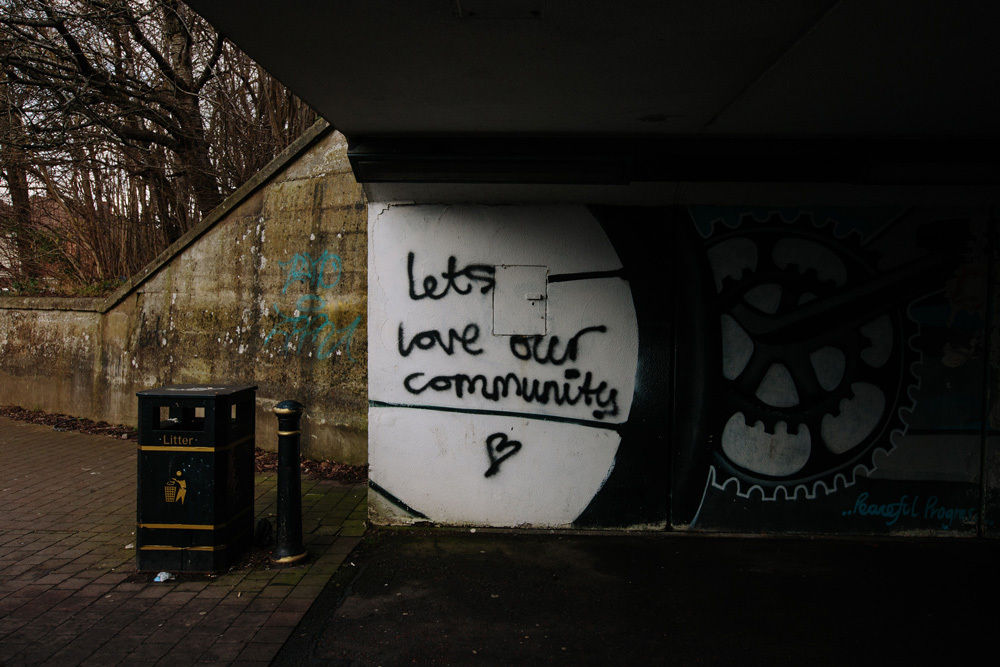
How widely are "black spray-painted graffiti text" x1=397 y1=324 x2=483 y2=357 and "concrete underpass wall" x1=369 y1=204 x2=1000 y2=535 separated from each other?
0.02m

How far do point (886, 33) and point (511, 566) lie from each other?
3605 millimetres

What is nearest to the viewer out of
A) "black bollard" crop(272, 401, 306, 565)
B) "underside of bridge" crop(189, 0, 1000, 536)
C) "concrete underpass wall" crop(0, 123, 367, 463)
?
"black bollard" crop(272, 401, 306, 565)

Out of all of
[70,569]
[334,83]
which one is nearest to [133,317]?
[70,569]

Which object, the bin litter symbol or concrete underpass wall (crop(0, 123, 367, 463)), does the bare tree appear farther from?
the bin litter symbol

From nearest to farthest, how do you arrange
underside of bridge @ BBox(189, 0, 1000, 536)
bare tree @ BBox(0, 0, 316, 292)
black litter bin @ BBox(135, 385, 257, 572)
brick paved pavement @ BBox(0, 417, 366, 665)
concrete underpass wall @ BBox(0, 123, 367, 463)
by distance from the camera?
1. brick paved pavement @ BBox(0, 417, 366, 665)
2. black litter bin @ BBox(135, 385, 257, 572)
3. underside of bridge @ BBox(189, 0, 1000, 536)
4. concrete underpass wall @ BBox(0, 123, 367, 463)
5. bare tree @ BBox(0, 0, 316, 292)

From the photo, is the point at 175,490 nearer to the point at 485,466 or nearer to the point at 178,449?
the point at 178,449

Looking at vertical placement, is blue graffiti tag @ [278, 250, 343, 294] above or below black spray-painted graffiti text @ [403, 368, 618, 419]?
above

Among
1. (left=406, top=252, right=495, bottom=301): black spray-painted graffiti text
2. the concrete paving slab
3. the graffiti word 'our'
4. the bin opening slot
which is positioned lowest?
the concrete paving slab

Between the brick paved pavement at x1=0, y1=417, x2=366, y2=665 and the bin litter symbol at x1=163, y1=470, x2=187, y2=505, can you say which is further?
the bin litter symbol at x1=163, y1=470, x2=187, y2=505

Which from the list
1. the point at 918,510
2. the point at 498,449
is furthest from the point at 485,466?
the point at 918,510

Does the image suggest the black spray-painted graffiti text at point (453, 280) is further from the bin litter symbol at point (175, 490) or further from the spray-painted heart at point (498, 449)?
the bin litter symbol at point (175, 490)

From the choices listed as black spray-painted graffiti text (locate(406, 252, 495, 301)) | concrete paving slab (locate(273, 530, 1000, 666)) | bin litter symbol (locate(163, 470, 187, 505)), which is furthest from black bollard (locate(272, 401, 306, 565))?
black spray-painted graffiti text (locate(406, 252, 495, 301))

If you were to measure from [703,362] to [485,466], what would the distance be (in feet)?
6.08

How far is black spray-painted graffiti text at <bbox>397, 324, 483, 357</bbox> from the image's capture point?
4.91m
